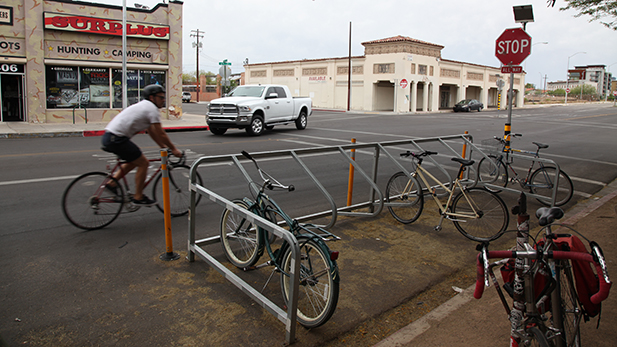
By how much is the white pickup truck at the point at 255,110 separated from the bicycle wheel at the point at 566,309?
16269 millimetres

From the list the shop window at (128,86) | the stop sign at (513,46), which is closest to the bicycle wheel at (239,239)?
the stop sign at (513,46)

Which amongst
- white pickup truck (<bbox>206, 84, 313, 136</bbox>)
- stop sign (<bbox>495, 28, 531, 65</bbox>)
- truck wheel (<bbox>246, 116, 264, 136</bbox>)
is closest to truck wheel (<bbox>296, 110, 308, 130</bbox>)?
white pickup truck (<bbox>206, 84, 313, 136</bbox>)

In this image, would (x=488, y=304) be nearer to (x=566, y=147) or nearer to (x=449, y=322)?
(x=449, y=322)

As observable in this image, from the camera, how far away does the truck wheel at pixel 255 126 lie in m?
18.9

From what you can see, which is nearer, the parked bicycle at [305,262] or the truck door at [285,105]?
the parked bicycle at [305,262]

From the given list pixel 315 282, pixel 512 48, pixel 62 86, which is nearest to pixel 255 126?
pixel 62 86

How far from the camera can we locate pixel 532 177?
862cm

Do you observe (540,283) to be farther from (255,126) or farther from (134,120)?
(255,126)

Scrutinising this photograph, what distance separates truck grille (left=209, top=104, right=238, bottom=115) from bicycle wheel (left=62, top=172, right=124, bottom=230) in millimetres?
12499

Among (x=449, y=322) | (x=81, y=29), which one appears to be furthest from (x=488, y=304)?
(x=81, y=29)

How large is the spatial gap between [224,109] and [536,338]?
56.1 feet

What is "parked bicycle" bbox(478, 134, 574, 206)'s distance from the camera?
27.3 ft

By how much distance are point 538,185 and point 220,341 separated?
23.1 ft

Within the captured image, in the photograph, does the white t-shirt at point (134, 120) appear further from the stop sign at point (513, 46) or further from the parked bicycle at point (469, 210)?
the stop sign at point (513, 46)
